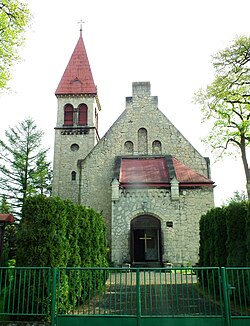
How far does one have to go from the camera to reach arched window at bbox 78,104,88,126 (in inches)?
1115

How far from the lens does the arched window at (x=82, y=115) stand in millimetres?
28312

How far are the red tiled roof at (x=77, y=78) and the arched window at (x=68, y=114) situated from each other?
132cm

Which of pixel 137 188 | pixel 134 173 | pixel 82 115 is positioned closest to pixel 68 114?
pixel 82 115

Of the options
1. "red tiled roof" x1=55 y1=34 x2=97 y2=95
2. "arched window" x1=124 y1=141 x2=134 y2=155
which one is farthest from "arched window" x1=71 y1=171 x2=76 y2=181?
"red tiled roof" x1=55 y1=34 x2=97 y2=95

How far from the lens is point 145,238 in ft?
63.9

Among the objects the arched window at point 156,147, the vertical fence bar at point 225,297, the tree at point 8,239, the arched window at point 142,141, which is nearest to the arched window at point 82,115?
the arched window at point 142,141

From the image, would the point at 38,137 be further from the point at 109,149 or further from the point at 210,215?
the point at 210,215

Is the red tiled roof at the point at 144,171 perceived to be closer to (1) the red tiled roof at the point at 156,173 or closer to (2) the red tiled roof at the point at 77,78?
(1) the red tiled roof at the point at 156,173

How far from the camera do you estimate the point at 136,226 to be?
1975cm

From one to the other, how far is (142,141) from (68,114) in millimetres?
8273

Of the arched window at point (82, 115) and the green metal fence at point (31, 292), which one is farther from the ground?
the arched window at point (82, 115)

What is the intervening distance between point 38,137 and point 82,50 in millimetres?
10324

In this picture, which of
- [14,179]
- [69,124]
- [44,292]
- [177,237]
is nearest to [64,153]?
[69,124]

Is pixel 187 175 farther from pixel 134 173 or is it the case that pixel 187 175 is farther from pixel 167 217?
pixel 134 173
